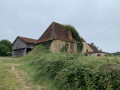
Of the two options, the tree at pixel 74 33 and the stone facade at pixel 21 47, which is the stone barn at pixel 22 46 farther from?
the tree at pixel 74 33

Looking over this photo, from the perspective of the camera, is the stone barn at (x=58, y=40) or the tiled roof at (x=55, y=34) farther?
the tiled roof at (x=55, y=34)

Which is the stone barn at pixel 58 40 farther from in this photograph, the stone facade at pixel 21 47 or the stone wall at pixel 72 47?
the stone facade at pixel 21 47

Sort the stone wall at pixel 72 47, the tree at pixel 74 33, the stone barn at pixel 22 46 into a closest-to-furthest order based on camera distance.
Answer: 1. the stone wall at pixel 72 47
2. the tree at pixel 74 33
3. the stone barn at pixel 22 46

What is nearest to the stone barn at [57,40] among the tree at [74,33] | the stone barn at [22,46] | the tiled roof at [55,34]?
the tiled roof at [55,34]

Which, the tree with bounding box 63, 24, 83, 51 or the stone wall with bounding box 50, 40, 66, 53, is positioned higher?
the tree with bounding box 63, 24, 83, 51

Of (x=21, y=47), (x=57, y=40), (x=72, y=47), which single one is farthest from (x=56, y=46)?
(x=21, y=47)

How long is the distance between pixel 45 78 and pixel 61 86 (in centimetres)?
149

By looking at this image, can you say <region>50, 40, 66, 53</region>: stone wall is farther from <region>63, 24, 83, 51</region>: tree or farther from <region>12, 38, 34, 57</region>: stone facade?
<region>12, 38, 34, 57</region>: stone facade

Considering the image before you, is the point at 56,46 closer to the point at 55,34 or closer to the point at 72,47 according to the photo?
the point at 55,34

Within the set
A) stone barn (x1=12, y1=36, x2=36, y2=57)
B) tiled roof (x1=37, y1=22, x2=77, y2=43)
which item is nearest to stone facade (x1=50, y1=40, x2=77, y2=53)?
tiled roof (x1=37, y1=22, x2=77, y2=43)

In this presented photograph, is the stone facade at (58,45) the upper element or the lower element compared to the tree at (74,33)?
lower

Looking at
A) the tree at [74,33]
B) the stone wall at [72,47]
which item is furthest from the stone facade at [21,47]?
the stone wall at [72,47]

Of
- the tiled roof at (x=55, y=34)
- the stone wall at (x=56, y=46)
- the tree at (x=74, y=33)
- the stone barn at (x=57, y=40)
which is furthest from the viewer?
the tree at (x=74, y=33)

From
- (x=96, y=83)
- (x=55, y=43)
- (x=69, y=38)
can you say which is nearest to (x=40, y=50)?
(x=55, y=43)
